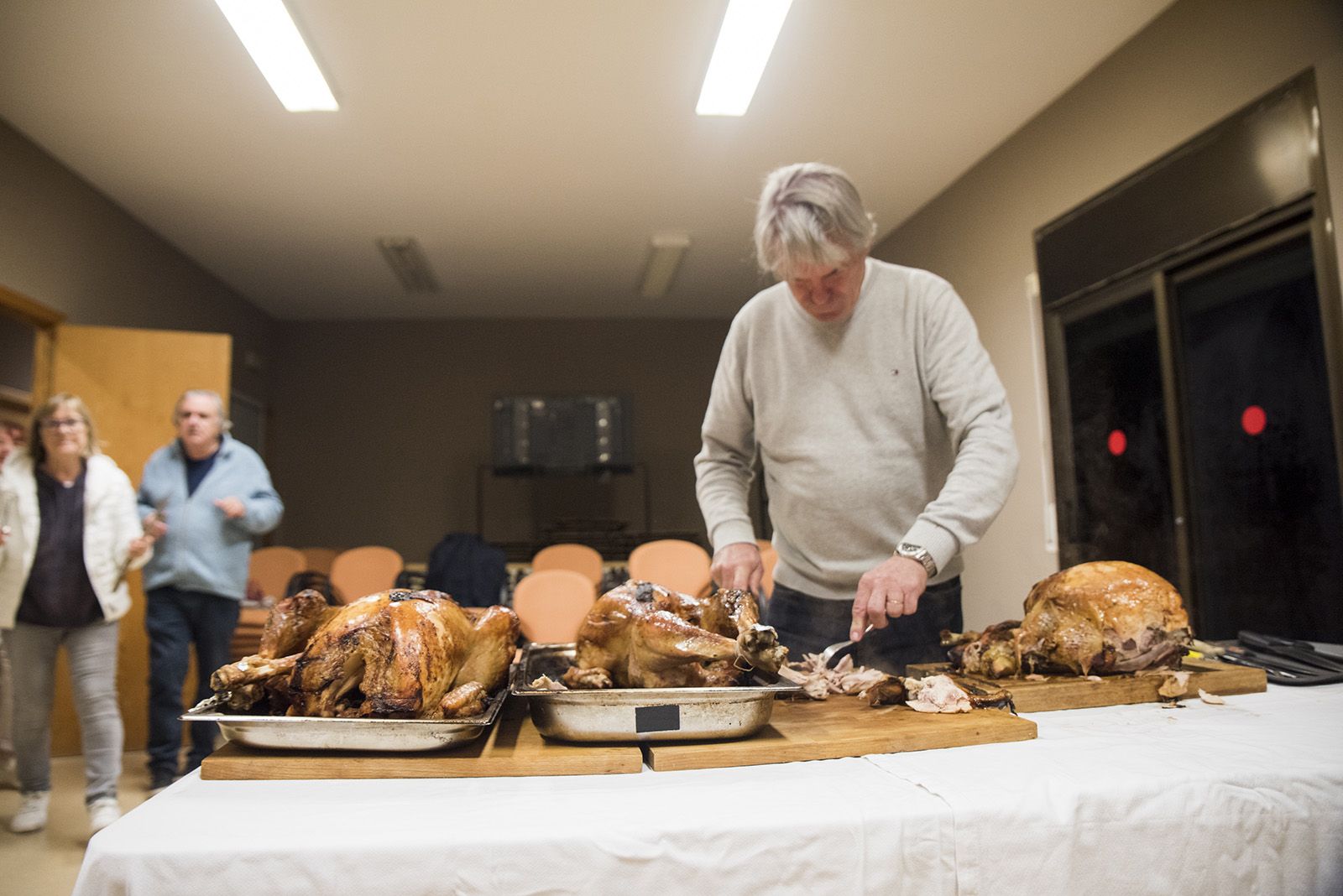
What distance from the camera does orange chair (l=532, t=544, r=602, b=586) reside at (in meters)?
4.00

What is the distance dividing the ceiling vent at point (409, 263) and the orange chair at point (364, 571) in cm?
171

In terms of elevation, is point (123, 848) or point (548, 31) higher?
point (548, 31)

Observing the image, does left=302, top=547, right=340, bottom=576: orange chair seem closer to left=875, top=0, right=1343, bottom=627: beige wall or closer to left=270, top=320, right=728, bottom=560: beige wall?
left=270, top=320, right=728, bottom=560: beige wall

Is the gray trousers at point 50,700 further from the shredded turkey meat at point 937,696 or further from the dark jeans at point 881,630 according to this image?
the shredded turkey meat at point 937,696

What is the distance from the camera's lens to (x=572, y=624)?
3.76 meters

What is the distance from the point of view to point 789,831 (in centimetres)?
83

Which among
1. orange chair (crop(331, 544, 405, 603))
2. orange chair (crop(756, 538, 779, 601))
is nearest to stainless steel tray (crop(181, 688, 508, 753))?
orange chair (crop(756, 538, 779, 601))

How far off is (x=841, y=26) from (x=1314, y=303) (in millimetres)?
1873

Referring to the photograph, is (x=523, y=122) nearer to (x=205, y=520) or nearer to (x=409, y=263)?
(x=409, y=263)

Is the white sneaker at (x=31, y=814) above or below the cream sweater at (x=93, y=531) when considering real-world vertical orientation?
below

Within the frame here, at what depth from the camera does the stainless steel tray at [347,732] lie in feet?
3.10

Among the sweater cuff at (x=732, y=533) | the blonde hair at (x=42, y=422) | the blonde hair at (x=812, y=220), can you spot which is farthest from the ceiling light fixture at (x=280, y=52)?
the sweater cuff at (x=732, y=533)

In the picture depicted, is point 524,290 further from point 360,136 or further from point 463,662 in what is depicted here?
point 463,662

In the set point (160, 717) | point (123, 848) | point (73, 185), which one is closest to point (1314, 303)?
point (123, 848)
